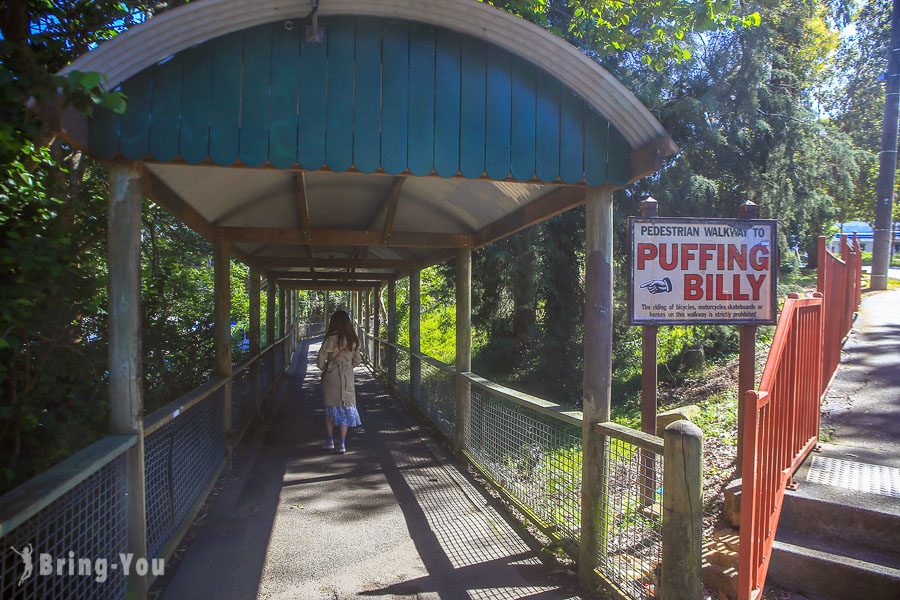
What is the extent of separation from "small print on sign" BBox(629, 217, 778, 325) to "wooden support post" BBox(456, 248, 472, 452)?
11.2 feet

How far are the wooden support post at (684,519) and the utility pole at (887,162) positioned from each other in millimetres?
14512

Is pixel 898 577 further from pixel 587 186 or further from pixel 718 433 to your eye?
pixel 718 433

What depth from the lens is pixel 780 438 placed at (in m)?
3.91

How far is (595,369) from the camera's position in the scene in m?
4.21

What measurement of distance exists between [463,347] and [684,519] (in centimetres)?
484

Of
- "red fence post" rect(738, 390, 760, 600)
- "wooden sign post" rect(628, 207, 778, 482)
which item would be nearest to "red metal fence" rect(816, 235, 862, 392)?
"wooden sign post" rect(628, 207, 778, 482)

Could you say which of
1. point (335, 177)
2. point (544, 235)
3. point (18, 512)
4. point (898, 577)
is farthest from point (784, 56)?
point (18, 512)

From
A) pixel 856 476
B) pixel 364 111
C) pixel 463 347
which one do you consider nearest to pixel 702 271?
pixel 856 476

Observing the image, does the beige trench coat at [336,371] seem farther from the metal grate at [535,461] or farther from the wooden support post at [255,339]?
the wooden support post at [255,339]

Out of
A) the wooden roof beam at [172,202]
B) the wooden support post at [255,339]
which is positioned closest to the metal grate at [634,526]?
the wooden roof beam at [172,202]

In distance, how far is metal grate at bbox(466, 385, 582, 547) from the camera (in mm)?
4539

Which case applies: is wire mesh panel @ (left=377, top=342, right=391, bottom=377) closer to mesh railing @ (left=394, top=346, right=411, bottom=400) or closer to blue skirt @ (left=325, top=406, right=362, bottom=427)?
mesh railing @ (left=394, top=346, right=411, bottom=400)

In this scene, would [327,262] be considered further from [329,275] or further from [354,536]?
[354,536]

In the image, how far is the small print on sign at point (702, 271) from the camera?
4016 millimetres
